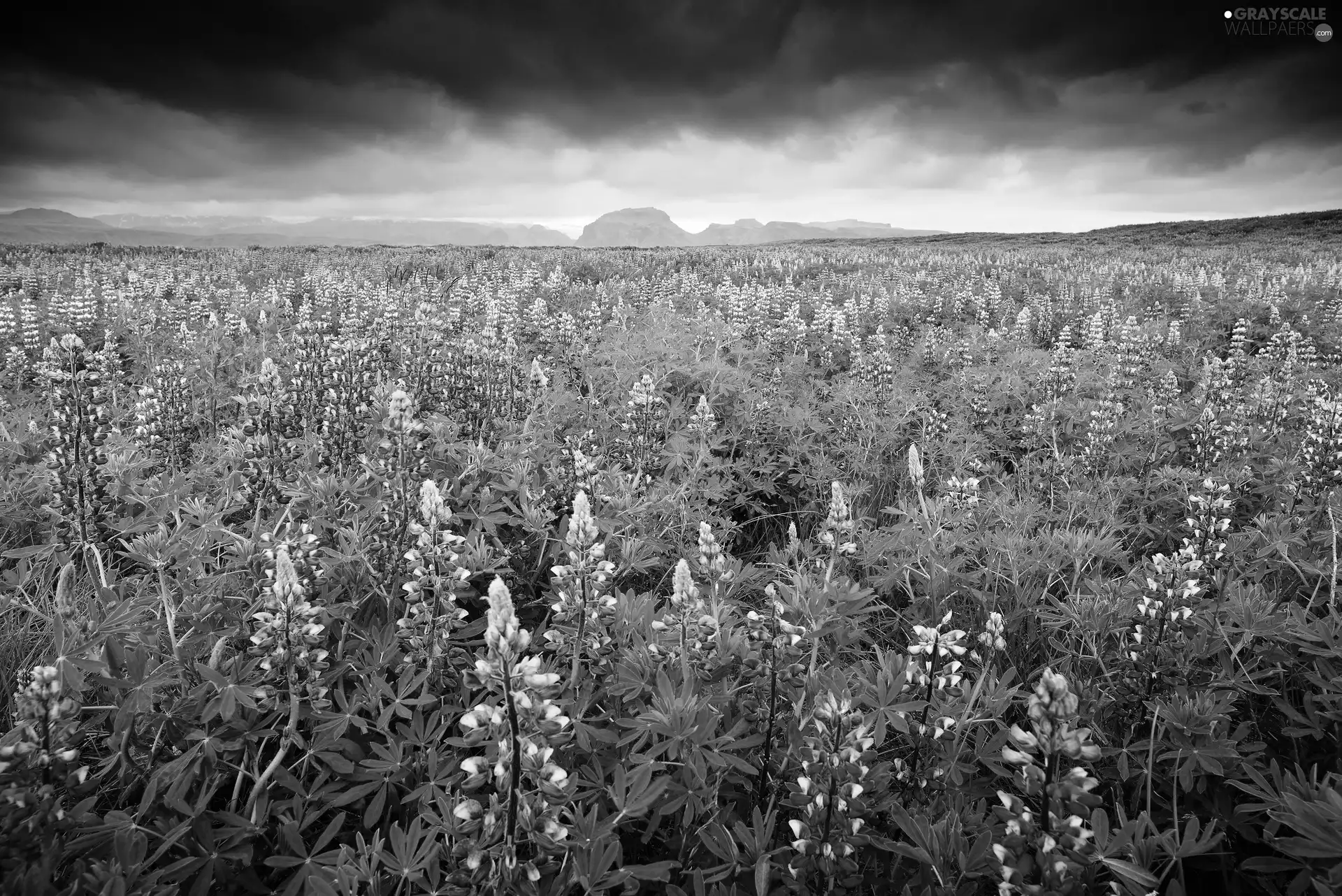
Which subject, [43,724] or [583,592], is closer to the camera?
[43,724]

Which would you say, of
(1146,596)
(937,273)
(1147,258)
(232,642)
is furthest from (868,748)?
(1147,258)

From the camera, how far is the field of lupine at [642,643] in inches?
73.6

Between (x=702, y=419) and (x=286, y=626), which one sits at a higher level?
(x=702, y=419)

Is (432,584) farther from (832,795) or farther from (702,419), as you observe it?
(702,419)

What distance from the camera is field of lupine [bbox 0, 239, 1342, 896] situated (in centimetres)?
187

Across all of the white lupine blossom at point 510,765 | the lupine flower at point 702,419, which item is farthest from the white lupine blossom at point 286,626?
the lupine flower at point 702,419

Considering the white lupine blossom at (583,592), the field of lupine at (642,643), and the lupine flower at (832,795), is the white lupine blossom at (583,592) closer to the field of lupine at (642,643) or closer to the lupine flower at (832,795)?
the field of lupine at (642,643)

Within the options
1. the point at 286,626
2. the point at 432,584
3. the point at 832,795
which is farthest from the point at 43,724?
the point at 832,795

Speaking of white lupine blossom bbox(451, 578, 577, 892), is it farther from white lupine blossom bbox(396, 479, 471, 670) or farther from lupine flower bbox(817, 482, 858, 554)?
lupine flower bbox(817, 482, 858, 554)

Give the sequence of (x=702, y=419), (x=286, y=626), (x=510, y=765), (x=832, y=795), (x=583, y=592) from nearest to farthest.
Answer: (x=510, y=765) → (x=832, y=795) → (x=286, y=626) → (x=583, y=592) → (x=702, y=419)

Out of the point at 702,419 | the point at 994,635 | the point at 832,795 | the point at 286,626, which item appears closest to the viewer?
the point at 832,795

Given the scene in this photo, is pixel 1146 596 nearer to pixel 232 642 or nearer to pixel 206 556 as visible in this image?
pixel 232 642

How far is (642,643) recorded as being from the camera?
2699mm

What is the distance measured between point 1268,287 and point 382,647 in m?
18.8
